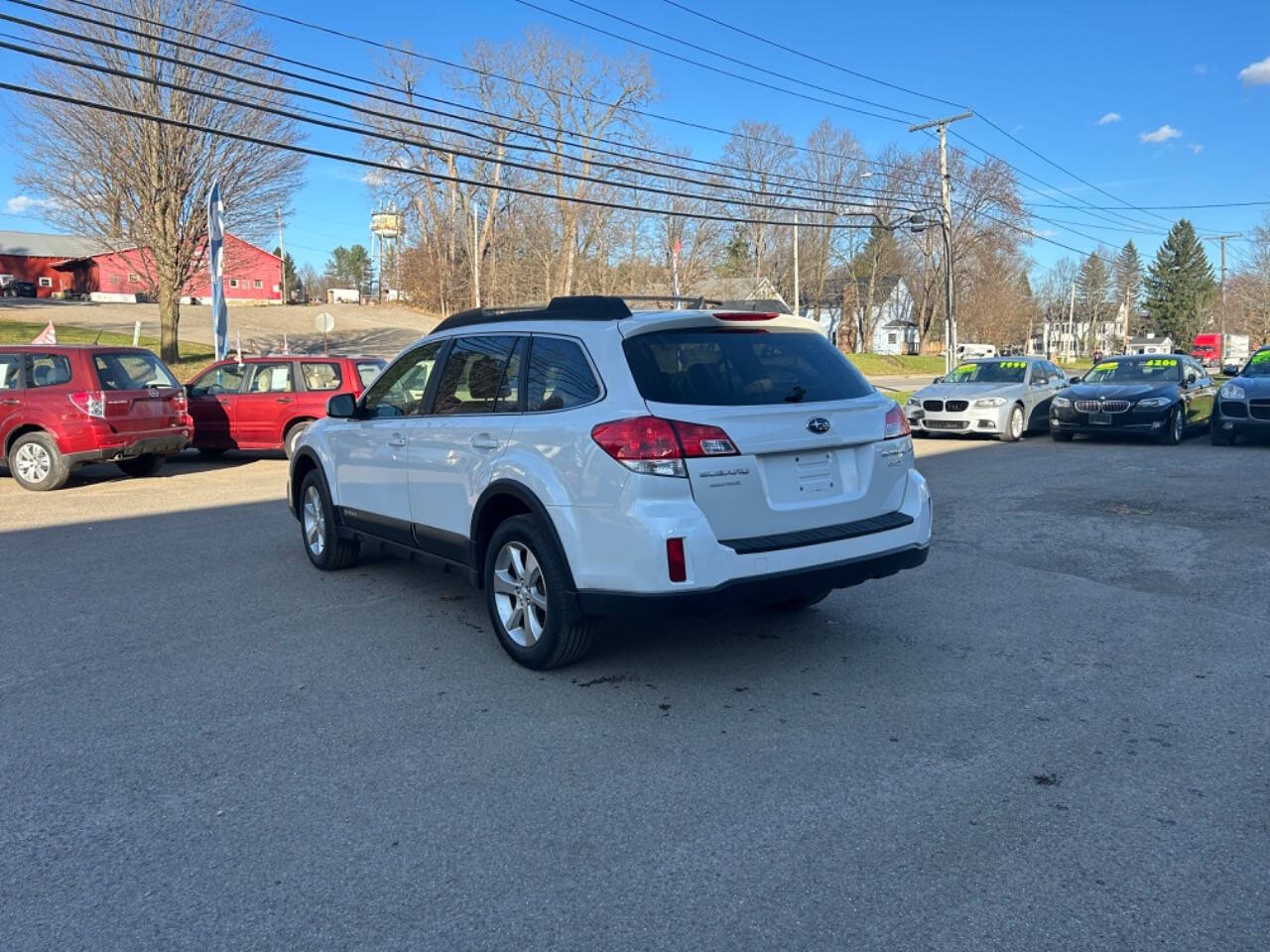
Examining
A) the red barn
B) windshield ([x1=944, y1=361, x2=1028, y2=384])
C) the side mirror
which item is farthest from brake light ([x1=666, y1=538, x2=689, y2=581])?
the red barn

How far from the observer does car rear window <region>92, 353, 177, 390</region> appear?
12414 mm

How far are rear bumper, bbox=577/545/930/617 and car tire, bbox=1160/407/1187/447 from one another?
516 inches

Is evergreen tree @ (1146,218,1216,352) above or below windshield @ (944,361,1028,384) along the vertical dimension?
above

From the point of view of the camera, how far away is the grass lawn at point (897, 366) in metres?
54.9

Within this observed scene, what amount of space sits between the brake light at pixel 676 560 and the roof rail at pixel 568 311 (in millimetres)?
1231

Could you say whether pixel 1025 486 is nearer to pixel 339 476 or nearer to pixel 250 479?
pixel 339 476

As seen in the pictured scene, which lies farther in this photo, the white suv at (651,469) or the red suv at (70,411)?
the red suv at (70,411)

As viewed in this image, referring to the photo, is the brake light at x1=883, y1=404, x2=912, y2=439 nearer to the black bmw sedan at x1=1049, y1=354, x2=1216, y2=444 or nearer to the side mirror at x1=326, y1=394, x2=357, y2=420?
the side mirror at x1=326, y1=394, x2=357, y2=420

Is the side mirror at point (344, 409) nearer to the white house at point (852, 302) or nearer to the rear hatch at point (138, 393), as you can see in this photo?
the rear hatch at point (138, 393)

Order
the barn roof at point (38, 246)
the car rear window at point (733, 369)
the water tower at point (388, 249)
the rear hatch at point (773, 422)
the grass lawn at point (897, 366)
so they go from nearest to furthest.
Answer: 1. the rear hatch at point (773, 422)
2. the car rear window at point (733, 369)
3. the grass lawn at point (897, 366)
4. the water tower at point (388, 249)
5. the barn roof at point (38, 246)

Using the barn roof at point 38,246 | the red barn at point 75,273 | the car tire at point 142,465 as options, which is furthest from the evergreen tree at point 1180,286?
the car tire at point 142,465

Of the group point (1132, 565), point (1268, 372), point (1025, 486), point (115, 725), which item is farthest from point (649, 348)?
point (1268, 372)

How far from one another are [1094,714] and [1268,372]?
14405 mm

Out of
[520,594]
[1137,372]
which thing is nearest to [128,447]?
[520,594]
